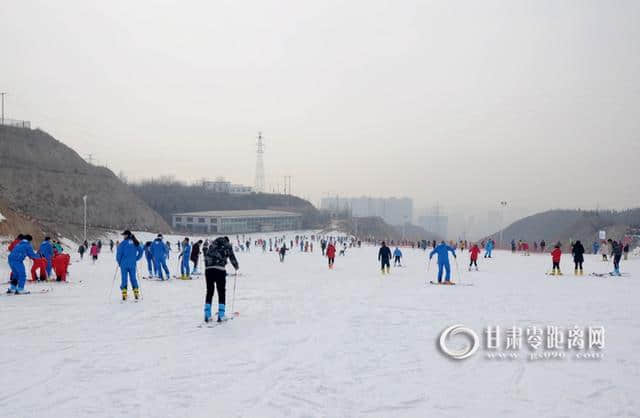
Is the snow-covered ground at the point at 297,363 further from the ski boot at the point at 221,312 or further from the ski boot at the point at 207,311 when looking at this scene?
the ski boot at the point at 207,311

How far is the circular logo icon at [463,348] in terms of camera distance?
21.6 feet

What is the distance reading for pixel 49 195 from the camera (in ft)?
279

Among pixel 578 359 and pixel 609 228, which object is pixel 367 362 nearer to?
pixel 578 359

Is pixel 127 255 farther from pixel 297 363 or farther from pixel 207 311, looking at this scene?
pixel 297 363

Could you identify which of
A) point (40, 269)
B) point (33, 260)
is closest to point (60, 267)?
point (40, 269)

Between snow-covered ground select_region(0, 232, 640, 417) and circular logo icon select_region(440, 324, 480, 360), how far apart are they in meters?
0.14

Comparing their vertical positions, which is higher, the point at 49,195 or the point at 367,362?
the point at 49,195

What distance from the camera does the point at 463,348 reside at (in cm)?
693

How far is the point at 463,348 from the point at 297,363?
2.37 m

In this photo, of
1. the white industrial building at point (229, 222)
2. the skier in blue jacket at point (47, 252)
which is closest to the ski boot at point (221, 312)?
the skier in blue jacket at point (47, 252)

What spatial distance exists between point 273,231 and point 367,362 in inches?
4016

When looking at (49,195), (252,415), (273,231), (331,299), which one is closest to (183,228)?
(273,231)

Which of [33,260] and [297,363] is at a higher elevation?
[33,260]

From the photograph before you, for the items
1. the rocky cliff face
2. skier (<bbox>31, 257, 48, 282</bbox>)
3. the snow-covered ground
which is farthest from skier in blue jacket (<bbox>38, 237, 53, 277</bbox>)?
the rocky cliff face
